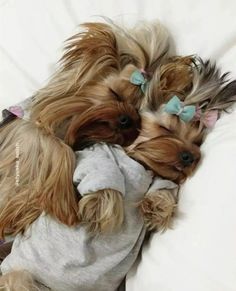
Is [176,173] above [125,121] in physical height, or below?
below

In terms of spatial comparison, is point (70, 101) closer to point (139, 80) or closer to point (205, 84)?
point (139, 80)

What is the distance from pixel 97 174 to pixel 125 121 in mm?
165

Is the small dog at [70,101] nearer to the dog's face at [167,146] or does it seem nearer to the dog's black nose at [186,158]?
the dog's face at [167,146]

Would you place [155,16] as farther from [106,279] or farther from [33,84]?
[106,279]

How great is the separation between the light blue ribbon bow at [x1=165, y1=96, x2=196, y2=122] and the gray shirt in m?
0.15

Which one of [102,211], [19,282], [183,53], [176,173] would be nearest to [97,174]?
[102,211]

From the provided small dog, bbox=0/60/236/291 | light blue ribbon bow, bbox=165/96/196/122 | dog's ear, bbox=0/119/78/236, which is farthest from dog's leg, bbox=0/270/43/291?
light blue ribbon bow, bbox=165/96/196/122

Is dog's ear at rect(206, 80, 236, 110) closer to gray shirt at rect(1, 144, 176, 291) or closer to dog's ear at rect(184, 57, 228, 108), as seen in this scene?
dog's ear at rect(184, 57, 228, 108)

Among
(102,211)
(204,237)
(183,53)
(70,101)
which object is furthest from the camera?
(183,53)

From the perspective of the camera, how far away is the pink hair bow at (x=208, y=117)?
1.43m

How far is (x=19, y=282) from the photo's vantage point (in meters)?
1.37

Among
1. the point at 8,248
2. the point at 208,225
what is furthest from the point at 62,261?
the point at 208,225

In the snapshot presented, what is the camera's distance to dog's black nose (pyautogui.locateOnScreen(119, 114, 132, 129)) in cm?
142

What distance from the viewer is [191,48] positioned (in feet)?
5.13
